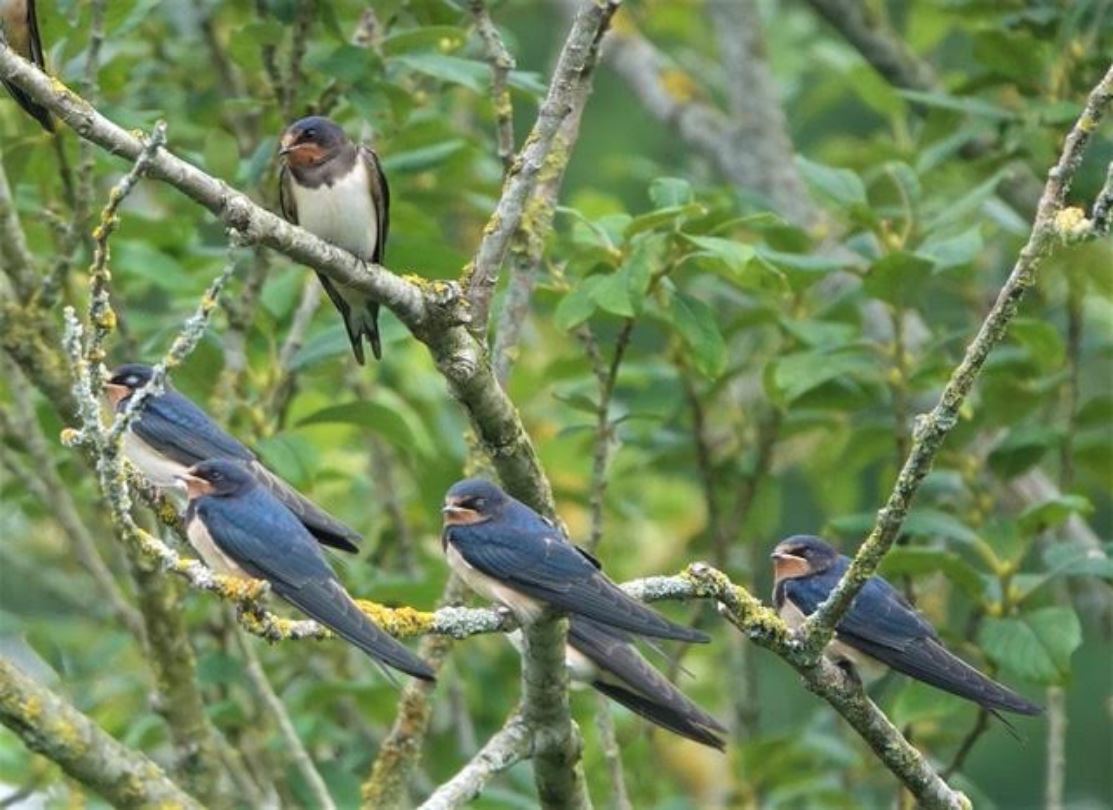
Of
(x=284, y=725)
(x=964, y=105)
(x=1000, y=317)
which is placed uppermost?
(x=964, y=105)

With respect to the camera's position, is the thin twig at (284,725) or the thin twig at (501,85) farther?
the thin twig at (284,725)

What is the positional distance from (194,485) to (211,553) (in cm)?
33

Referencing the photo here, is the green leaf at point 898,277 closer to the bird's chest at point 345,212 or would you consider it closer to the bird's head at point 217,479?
the bird's chest at point 345,212

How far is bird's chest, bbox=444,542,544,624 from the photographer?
5.91m

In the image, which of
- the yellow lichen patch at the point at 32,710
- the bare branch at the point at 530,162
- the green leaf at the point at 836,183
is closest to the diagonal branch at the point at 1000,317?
the bare branch at the point at 530,162

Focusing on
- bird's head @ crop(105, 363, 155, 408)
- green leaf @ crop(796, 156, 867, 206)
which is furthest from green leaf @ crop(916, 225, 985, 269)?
bird's head @ crop(105, 363, 155, 408)

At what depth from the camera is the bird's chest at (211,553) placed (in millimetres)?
5930

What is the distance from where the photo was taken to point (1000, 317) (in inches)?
200

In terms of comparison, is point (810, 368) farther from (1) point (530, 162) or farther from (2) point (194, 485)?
(2) point (194, 485)

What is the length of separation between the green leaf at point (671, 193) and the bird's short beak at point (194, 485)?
2208 millimetres

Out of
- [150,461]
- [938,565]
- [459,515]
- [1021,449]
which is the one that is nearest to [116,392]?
[150,461]

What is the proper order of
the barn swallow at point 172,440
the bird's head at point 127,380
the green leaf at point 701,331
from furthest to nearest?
the green leaf at point 701,331 → the bird's head at point 127,380 → the barn swallow at point 172,440

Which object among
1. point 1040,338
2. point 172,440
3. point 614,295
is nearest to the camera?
point 172,440

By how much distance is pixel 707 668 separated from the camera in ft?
42.3
